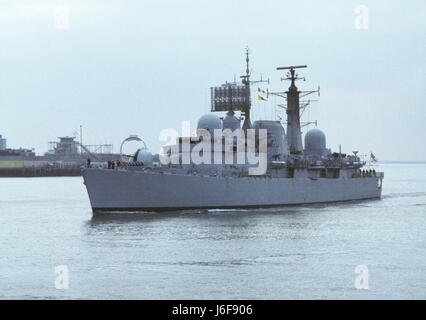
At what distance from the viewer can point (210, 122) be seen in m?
48.6

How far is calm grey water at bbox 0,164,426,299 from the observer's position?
19.6 meters

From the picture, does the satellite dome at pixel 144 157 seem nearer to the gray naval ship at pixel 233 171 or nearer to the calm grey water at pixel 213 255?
the gray naval ship at pixel 233 171

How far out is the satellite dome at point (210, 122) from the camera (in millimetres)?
48375

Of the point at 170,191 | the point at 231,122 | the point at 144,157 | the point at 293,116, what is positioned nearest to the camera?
the point at 170,191

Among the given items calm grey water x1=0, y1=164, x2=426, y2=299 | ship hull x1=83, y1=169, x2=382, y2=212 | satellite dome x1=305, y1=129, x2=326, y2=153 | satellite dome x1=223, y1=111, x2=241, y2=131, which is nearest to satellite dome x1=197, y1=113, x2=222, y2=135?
satellite dome x1=223, y1=111, x2=241, y2=131

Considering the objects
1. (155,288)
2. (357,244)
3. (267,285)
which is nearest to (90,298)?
(155,288)

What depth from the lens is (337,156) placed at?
59.8 metres

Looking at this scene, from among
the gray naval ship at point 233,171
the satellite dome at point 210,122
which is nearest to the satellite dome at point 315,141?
the gray naval ship at point 233,171

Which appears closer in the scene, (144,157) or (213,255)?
(213,255)

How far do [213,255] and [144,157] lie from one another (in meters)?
19.0

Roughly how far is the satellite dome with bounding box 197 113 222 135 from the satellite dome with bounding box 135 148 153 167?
21.2 ft

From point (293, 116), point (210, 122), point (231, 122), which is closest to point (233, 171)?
point (210, 122)

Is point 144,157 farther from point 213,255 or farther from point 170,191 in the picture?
point 213,255

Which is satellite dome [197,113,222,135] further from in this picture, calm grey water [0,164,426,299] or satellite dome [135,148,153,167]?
calm grey water [0,164,426,299]
